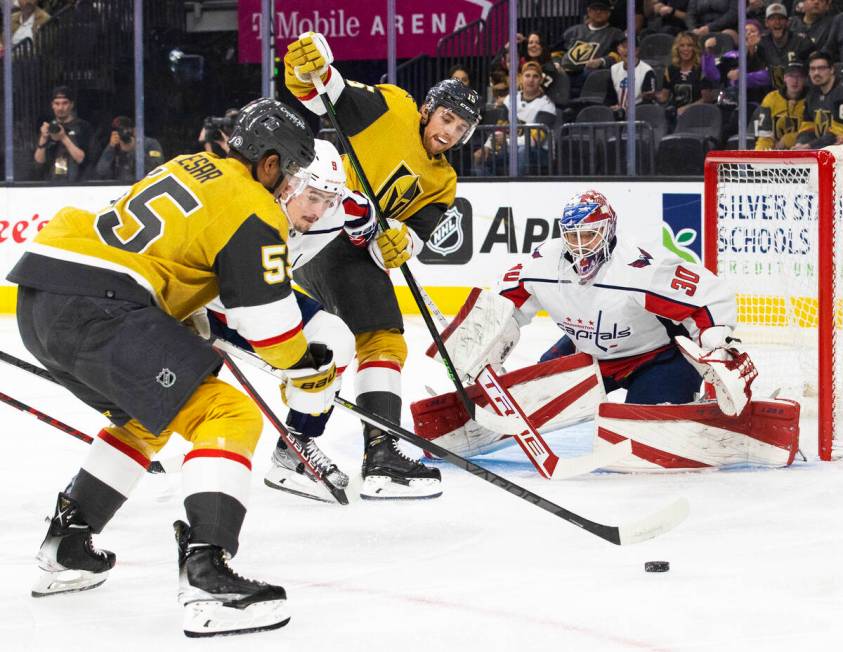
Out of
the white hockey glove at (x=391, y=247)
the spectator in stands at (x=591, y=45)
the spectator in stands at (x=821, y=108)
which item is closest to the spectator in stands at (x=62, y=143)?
the spectator in stands at (x=591, y=45)

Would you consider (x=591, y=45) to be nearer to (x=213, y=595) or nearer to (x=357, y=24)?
(x=357, y=24)

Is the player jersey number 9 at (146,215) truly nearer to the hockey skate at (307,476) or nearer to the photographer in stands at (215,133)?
the hockey skate at (307,476)

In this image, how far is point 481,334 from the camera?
11.9 feet

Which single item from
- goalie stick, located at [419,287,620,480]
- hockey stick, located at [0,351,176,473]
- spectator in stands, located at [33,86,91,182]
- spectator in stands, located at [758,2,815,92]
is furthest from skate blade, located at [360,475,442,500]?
spectator in stands, located at [33,86,91,182]

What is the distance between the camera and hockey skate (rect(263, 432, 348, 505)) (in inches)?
124

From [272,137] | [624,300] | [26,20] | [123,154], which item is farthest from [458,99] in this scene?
[26,20]

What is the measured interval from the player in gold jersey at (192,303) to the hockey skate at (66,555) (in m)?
0.24

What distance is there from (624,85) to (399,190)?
3539 millimetres

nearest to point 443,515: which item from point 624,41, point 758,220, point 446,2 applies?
point 758,220

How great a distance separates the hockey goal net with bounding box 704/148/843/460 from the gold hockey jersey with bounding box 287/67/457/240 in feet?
2.96

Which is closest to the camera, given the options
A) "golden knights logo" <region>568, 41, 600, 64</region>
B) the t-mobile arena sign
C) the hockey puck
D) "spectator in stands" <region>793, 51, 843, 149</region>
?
the hockey puck

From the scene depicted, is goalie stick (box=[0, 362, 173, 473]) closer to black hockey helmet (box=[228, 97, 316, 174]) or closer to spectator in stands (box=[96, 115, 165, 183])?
black hockey helmet (box=[228, 97, 316, 174])

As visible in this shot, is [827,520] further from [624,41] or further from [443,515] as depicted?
[624,41]

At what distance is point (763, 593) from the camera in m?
2.41
